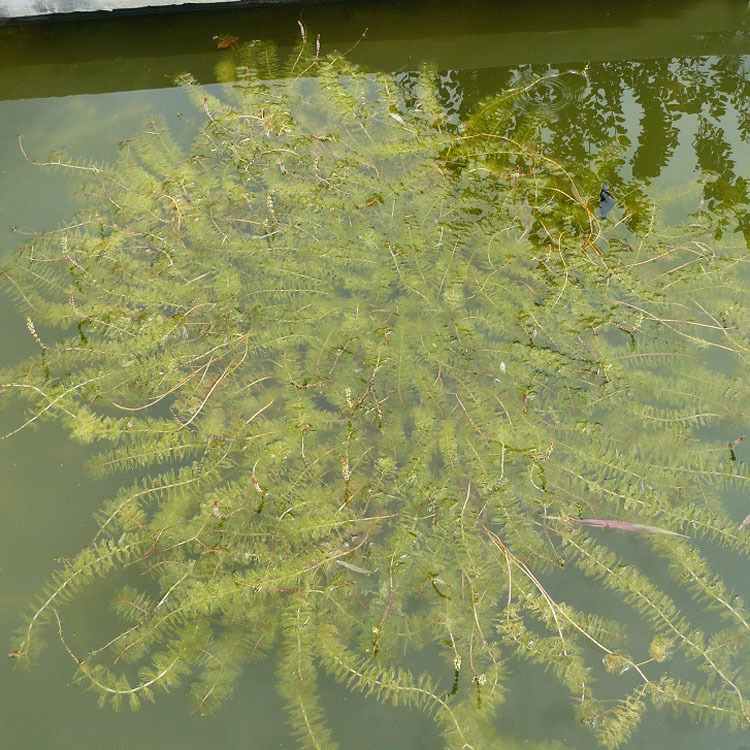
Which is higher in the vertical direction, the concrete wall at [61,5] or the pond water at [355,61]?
the concrete wall at [61,5]

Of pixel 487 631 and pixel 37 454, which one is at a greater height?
pixel 37 454

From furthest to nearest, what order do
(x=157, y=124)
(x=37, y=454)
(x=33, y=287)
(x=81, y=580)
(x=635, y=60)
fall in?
1. (x=635, y=60)
2. (x=157, y=124)
3. (x=33, y=287)
4. (x=37, y=454)
5. (x=81, y=580)

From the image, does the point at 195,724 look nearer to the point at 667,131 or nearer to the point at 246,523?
the point at 246,523

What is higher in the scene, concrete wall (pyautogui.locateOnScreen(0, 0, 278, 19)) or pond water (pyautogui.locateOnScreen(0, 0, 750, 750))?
concrete wall (pyautogui.locateOnScreen(0, 0, 278, 19))

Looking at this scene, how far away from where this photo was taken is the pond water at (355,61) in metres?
2.35

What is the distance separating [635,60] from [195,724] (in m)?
4.06

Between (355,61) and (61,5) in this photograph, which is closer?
(61,5)

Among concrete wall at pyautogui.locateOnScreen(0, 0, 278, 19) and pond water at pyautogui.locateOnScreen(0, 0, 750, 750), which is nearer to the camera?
pond water at pyautogui.locateOnScreen(0, 0, 750, 750)

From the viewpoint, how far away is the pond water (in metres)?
2.35

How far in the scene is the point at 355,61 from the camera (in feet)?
13.0

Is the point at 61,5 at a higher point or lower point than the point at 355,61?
higher

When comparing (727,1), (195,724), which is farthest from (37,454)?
(727,1)

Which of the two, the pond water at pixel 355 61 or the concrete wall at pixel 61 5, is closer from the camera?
the pond water at pixel 355 61

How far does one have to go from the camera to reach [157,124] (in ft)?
11.9
